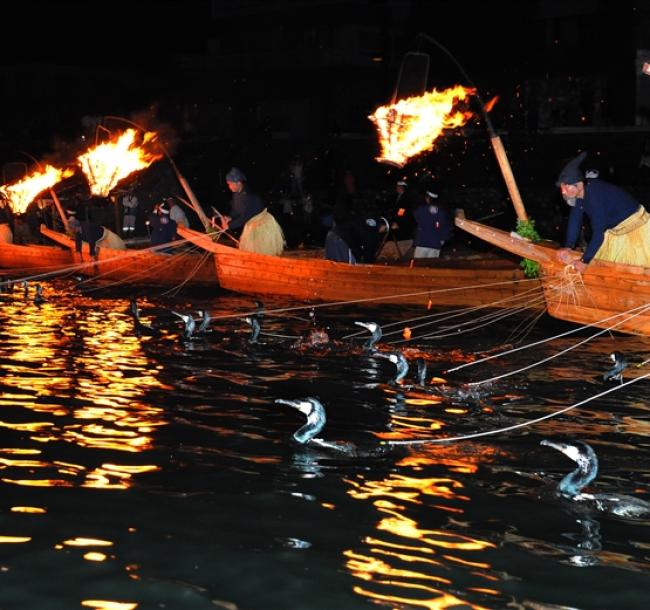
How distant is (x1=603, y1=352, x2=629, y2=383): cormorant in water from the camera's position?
12195 millimetres

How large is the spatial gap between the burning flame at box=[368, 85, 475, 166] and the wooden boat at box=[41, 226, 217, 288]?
6.97 m

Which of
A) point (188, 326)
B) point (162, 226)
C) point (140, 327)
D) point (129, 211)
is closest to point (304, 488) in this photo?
point (188, 326)

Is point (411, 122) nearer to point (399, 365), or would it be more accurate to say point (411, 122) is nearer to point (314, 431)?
point (399, 365)

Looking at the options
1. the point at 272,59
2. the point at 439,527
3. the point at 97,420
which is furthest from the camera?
the point at 272,59

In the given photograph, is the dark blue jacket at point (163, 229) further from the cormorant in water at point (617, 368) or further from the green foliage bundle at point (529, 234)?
the cormorant in water at point (617, 368)

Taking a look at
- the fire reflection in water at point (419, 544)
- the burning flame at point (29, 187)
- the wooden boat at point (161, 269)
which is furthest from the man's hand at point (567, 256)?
the burning flame at point (29, 187)

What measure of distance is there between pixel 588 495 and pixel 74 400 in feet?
18.7

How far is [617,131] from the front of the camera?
124 ft

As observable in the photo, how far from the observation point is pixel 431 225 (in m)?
22.2

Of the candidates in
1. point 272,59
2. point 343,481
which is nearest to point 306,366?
point 343,481

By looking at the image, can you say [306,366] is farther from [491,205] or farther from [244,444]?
[491,205]

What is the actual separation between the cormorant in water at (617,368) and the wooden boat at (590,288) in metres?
1.36

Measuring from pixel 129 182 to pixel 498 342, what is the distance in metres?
28.5

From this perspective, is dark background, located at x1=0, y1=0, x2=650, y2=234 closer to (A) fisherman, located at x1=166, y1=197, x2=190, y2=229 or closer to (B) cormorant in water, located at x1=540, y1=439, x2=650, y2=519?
(A) fisherman, located at x1=166, y1=197, x2=190, y2=229
